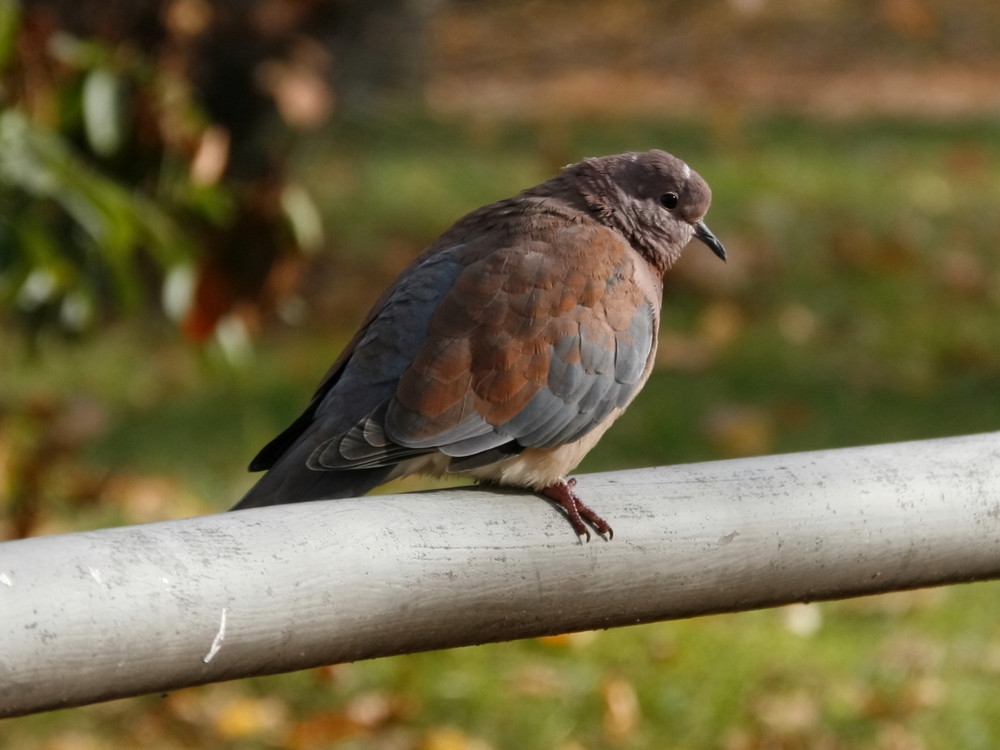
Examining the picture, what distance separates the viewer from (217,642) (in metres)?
1.74

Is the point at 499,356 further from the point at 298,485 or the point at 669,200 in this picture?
the point at 669,200

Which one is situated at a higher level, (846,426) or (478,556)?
(478,556)

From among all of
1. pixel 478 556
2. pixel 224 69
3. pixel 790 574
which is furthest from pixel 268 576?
pixel 224 69

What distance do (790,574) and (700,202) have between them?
123 centimetres

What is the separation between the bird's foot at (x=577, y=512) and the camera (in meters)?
2.13

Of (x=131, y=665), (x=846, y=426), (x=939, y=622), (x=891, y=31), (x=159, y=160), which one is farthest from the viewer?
(x=891, y=31)

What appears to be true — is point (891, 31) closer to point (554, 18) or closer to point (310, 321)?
point (554, 18)

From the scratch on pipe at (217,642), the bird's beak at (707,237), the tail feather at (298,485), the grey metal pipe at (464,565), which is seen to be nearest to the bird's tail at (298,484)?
the tail feather at (298,485)

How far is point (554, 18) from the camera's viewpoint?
1706 cm

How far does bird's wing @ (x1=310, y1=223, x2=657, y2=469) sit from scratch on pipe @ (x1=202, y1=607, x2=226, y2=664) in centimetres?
87

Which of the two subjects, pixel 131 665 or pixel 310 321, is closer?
pixel 131 665

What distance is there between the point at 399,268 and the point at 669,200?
183 inches

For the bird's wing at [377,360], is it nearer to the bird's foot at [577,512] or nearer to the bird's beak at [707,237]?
the bird's foot at [577,512]

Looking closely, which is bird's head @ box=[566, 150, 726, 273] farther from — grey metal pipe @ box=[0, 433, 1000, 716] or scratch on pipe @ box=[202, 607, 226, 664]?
scratch on pipe @ box=[202, 607, 226, 664]
